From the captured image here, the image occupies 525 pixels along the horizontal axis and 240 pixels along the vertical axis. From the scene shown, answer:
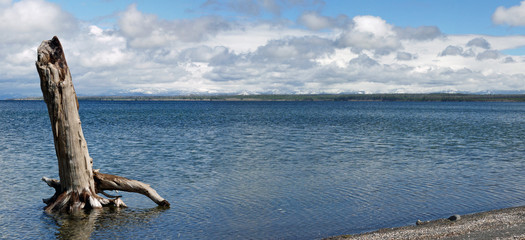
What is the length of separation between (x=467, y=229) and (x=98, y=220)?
1211 centimetres

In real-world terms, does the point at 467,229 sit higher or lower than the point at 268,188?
higher

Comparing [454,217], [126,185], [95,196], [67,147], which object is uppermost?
[67,147]

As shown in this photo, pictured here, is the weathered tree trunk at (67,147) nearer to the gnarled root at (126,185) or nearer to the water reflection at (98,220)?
the gnarled root at (126,185)

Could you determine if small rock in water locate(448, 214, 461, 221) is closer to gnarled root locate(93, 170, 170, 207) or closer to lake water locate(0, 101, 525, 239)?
lake water locate(0, 101, 525, 239)

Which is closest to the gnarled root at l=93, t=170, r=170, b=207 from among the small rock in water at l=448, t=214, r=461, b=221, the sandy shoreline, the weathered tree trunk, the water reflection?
the weathered tree trunk

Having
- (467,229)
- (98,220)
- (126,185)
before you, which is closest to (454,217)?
(467,229)

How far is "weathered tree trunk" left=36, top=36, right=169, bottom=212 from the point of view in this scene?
1625 cm

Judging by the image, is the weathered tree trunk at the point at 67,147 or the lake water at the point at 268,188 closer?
the lake water at the point at 268,188

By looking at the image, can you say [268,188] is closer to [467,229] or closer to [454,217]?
[454,217]

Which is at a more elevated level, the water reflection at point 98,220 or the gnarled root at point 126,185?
the gnarled root at point 126,185

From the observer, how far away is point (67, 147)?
16859 millimetres

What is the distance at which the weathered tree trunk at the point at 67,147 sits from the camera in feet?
53.3

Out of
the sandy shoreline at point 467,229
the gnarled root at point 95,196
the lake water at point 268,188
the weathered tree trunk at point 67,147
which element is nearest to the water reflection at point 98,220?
the lake water at point 268,188

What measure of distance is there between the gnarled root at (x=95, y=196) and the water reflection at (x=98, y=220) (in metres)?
0.31
